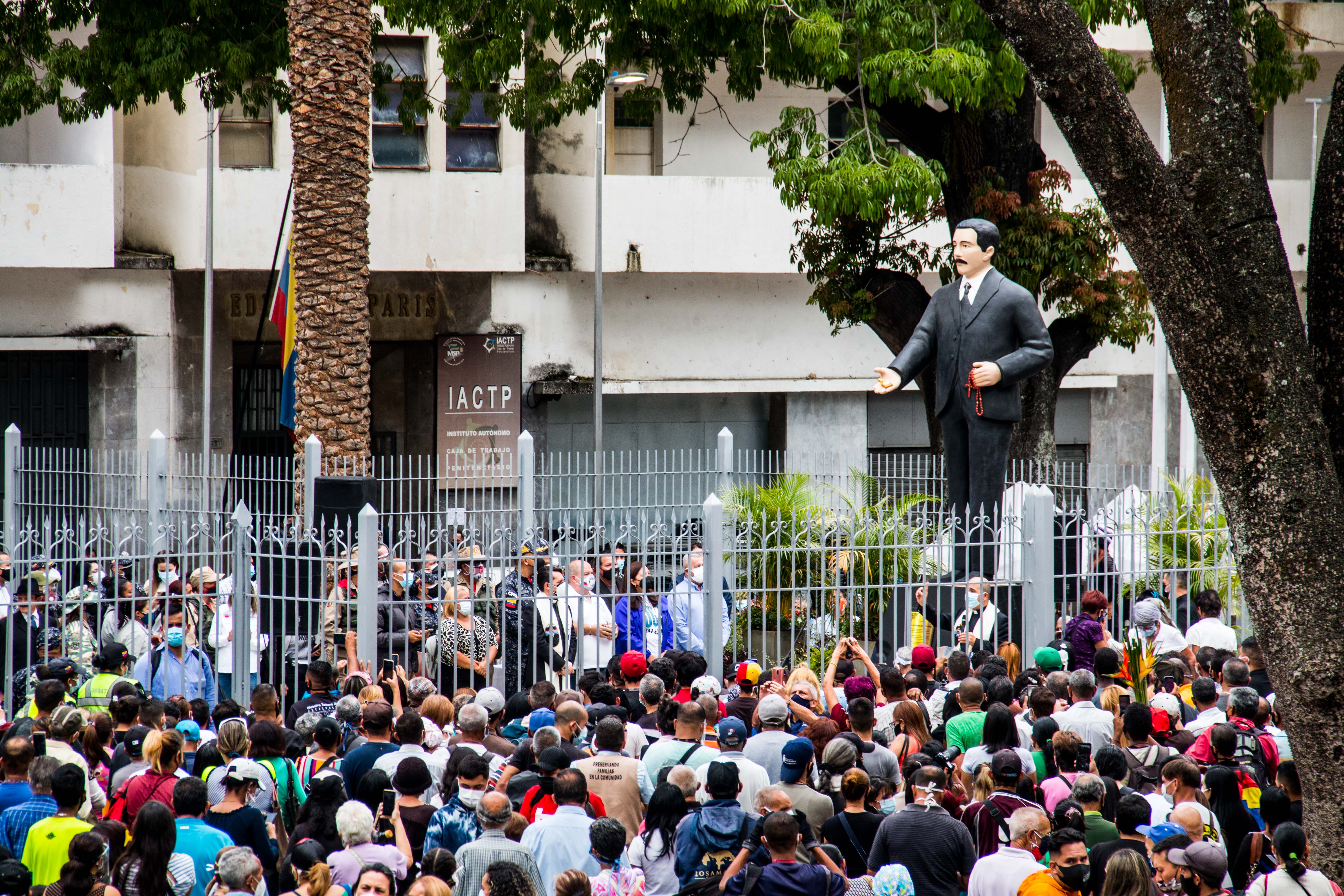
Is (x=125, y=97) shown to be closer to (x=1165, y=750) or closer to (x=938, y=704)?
(x=938, y=704)

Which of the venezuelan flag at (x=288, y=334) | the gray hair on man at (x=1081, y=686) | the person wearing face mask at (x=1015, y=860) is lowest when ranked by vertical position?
→ the person wearing face mask at (x=1015, y=860)

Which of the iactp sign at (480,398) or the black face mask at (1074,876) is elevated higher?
the iactp sign at (480,398)

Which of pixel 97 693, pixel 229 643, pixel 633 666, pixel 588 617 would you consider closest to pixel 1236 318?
pixel 633 666

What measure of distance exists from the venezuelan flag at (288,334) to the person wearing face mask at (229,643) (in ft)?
12.2

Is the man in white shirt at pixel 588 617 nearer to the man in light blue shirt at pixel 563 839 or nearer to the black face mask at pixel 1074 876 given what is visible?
the man in light blue shirt at pixel 563 839

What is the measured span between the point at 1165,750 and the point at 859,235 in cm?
1026

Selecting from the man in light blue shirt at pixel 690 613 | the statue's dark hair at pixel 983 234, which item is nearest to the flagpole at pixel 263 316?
the man in light blue shirt at pixel 690 613

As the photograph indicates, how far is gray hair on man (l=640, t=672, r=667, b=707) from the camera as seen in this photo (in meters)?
8.22

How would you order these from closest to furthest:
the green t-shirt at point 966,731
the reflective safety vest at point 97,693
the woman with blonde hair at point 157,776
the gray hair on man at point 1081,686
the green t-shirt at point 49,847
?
the green t-shirt at point 49,847 → the woman with blonde hair at point 157,776 → the green t-shirt at point 966,731 → the gray hair on man at point 1081,686 → the reflective safety vest at point 97,693

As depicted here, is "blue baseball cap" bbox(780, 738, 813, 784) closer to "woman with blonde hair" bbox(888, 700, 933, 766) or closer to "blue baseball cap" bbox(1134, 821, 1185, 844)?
"woman with blonde hair" bbox(888, 700, 933, 766)

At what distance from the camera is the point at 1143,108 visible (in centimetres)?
2411

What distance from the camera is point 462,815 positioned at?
630 cm

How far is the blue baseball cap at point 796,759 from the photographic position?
260 inches

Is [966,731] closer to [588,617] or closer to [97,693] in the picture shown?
[588,617]
